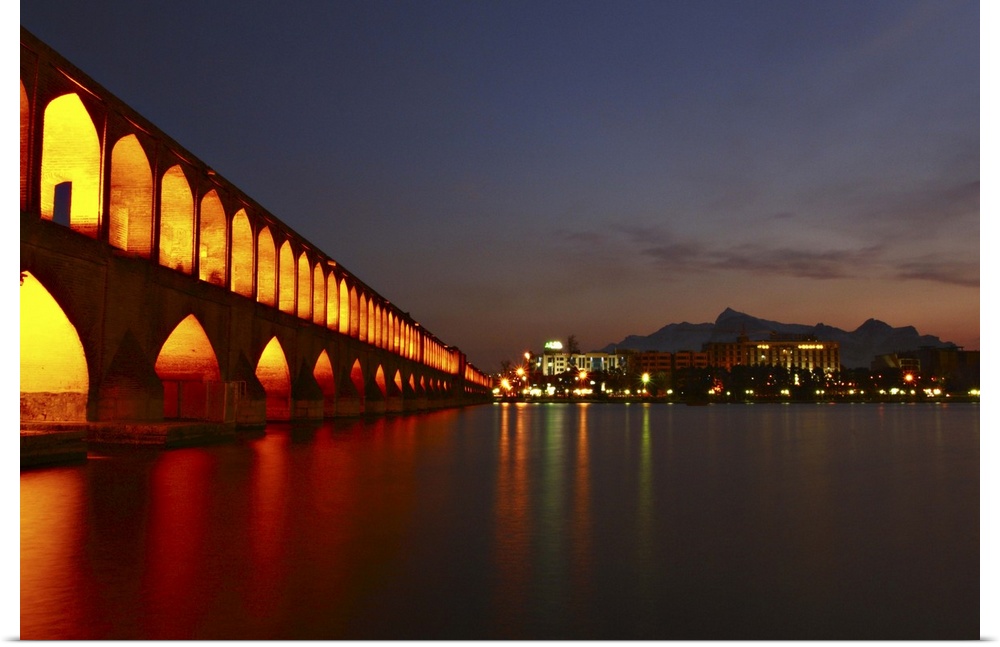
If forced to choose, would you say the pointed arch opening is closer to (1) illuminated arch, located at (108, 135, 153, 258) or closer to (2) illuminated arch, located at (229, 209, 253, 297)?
(2) illuminated arch, located at (229, 209, 253, 297)

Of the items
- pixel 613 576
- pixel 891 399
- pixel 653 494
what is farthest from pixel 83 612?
pixel 891 399

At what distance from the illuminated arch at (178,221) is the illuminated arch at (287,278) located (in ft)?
25.2

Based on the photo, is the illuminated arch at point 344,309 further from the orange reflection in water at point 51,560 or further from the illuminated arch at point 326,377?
the orange reflection in water at point 51,560

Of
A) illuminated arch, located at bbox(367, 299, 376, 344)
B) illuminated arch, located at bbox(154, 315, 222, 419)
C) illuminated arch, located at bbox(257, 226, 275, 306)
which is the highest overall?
illuminated arch, located at bbox(257, 226, 275, 306)

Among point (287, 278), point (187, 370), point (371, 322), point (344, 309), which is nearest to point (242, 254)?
point (287, 278)

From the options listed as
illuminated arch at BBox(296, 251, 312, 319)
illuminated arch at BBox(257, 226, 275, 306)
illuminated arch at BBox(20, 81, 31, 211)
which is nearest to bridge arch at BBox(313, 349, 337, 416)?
illuminated arch at BBox(296, 251, 312, 319)

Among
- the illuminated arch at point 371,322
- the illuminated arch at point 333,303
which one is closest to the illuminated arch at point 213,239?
the illuminated arch at point 333,303

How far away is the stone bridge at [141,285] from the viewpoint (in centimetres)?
1409

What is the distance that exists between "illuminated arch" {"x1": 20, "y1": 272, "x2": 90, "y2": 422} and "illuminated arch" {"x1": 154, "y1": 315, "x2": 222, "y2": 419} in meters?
5.01

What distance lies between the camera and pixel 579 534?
6750mm

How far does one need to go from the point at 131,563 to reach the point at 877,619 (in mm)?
4547

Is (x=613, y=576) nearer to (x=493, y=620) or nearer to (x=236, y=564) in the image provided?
(x=493, y=620)

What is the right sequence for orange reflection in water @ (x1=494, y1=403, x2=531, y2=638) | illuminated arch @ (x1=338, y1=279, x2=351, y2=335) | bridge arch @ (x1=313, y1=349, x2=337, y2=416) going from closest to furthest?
1. orange reflection in water @ (x1=494, y1=403, x2=531, y2=638)
2. bridge arch @ (x1=313, y1=349, x2=337, y2=416)
3. illuminated arch @ (x1=338, y1=279, x2=351, y2=335)

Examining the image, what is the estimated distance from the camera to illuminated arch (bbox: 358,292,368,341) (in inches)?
1565
